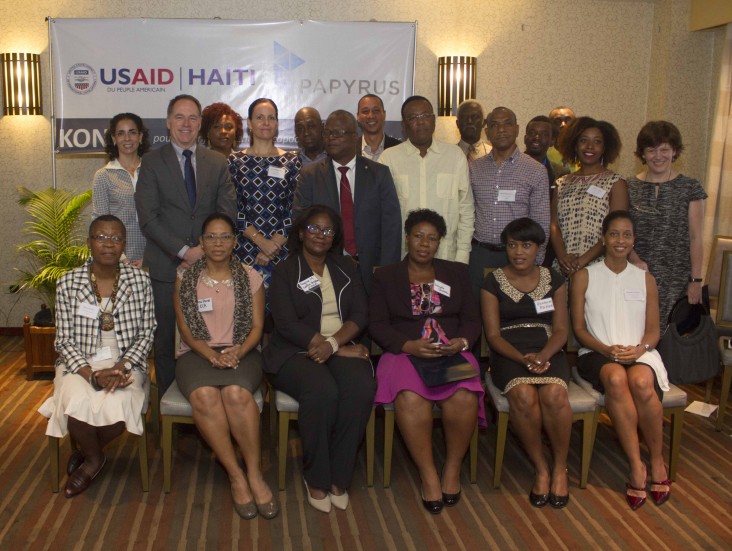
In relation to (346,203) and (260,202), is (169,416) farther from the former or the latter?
(346,203)

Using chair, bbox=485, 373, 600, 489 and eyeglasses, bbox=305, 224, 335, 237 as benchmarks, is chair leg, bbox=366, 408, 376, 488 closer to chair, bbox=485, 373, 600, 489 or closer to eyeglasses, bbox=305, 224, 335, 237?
chair, bbox=485, 373, 600, 489

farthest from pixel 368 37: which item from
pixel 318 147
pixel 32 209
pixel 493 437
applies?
pixel 493 437

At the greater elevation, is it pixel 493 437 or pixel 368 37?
pixel 368 37

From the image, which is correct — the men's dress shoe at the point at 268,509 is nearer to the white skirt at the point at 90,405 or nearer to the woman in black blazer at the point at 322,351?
the woman in black blazer at the point at 322,351

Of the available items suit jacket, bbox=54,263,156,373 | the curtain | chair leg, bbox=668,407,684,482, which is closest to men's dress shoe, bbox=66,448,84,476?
suit jacket, bbox=54,263,156,373

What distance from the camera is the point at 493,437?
4207 mm

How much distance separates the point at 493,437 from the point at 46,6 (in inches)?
189

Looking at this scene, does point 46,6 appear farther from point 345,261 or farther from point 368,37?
point 345,261

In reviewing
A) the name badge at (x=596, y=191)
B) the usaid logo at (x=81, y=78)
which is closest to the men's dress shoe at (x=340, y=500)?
the name badge at (x=596, y=191)

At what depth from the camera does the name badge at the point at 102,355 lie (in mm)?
3480

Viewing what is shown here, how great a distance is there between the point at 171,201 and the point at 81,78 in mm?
2403

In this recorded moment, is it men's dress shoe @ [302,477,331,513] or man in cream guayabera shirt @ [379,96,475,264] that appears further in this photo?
man in cream guayabera shirt @ [379,96,475,264]

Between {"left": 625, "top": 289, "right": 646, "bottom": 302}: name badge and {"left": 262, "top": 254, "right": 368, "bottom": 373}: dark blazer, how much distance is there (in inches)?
52.9

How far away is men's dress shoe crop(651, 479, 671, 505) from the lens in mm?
3422
